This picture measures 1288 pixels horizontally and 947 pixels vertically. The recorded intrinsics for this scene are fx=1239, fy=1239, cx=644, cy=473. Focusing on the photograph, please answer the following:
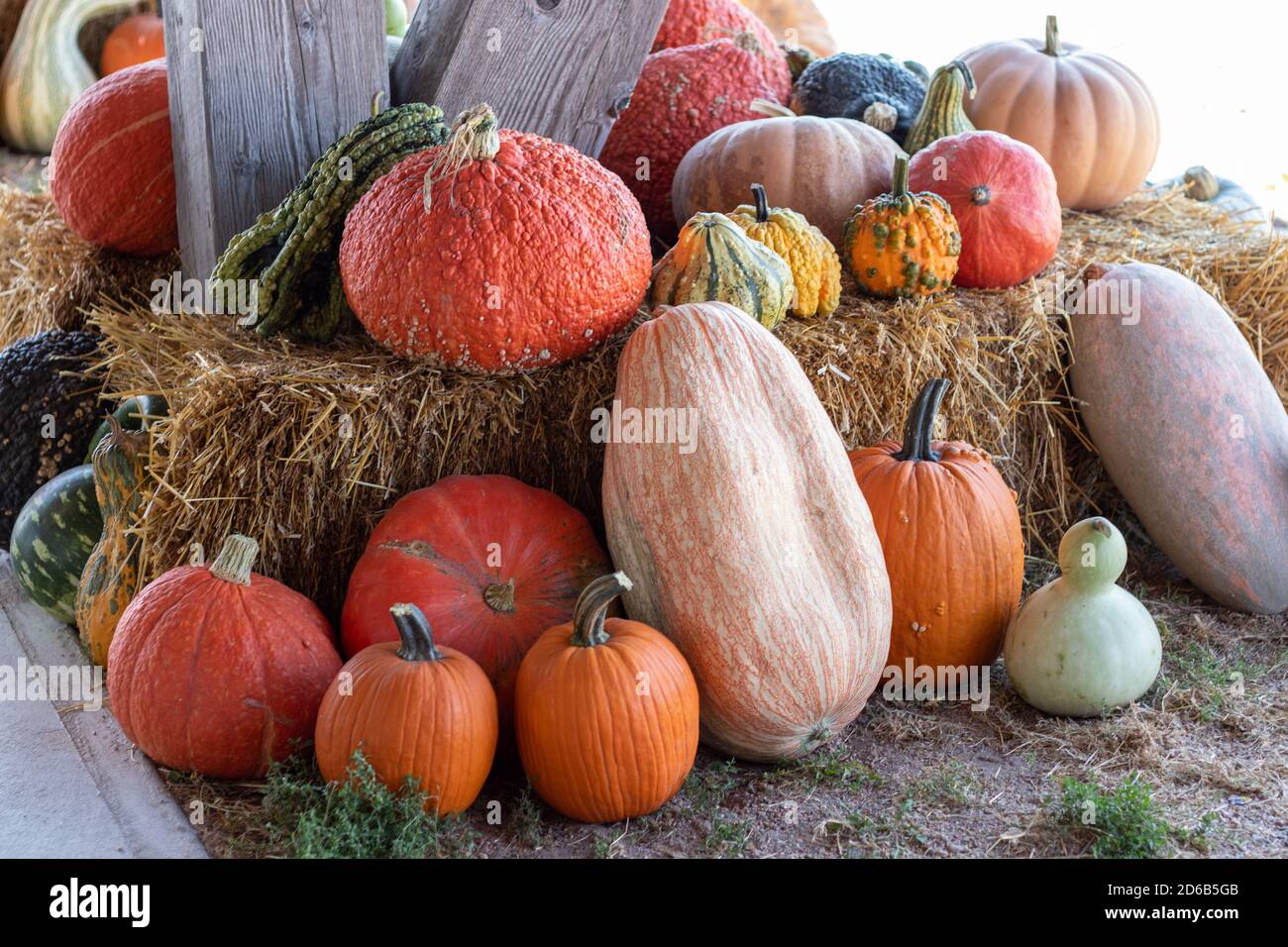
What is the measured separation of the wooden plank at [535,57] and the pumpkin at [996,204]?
35.3 inches

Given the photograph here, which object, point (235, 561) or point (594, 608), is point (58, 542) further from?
point (594, 608)

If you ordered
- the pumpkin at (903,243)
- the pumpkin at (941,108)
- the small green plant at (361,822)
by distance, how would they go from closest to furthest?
→ the small green plant at (361,822)
the pumpkin at (903,243)
the pumpkin at (941,108)

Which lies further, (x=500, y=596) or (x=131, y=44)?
(x=131, y=44)

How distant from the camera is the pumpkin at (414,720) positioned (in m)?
2.24

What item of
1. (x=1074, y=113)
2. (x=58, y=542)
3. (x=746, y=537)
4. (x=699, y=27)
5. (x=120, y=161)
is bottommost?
(x=58, y=542)

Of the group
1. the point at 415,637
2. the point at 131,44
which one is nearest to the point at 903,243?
the point at 415,637

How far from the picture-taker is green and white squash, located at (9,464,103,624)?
3.07 meters

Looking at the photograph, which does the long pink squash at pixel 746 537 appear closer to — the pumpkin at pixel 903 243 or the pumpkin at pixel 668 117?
the pumpkin at pixel 903 243

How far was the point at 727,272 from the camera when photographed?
9.40 ft

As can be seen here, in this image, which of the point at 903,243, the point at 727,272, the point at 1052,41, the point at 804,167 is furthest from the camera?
the point at 1052,41

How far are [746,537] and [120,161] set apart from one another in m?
2.21

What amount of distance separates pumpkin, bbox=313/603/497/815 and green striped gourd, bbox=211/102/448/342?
976 millimetres

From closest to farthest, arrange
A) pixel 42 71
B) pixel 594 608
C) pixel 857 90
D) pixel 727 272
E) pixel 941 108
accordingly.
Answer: pixel 594 608 → pixel 727 272 → pixel 941 108 → pixel 857 90 → pixel 42 71

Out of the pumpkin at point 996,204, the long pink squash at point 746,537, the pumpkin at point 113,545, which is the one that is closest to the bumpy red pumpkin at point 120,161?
the pumpkin at point 113,545
